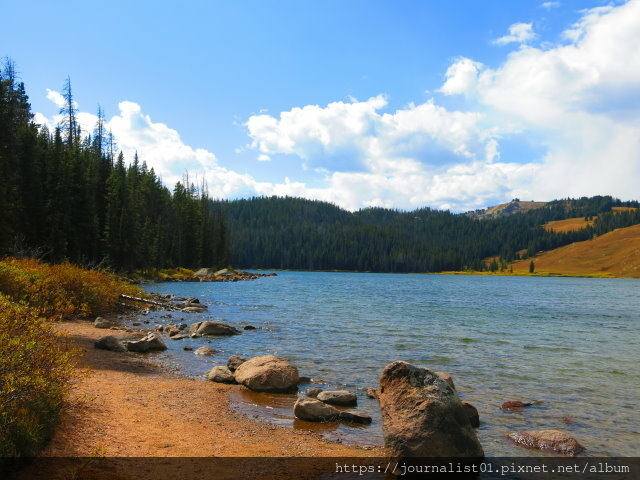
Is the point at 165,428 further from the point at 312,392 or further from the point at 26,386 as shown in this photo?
the point at 312,392

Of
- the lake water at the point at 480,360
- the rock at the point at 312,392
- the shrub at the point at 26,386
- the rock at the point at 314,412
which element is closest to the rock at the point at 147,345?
the lake water at the point at 480,360

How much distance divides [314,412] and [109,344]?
11036 mm

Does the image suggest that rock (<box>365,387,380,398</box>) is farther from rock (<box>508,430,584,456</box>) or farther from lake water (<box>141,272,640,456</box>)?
rock (<box>508,430,584,456</box>)

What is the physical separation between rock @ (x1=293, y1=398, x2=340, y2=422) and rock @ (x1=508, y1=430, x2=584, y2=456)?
455 centimetres

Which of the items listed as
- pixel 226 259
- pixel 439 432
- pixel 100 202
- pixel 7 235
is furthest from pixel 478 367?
pixel 226 259

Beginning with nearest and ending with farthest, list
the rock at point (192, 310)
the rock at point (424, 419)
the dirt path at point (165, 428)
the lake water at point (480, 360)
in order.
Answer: the dirt path at point (165, 428), the rock at point (424, 419), the lake water at point (480, 360), the rock at point (192, 310)

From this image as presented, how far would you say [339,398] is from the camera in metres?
12.8

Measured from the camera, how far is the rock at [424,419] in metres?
8.52

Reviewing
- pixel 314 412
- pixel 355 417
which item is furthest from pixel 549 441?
pixel 314 412

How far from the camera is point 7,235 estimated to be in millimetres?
34312

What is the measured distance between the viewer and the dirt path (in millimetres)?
8055

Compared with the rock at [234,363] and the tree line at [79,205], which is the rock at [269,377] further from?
the tree line at [79,205]

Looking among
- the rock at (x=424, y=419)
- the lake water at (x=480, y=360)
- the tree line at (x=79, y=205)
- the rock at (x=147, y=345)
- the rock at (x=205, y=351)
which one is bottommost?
the lake water at (x=480, y=360)

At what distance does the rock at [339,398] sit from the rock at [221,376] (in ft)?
12.5
